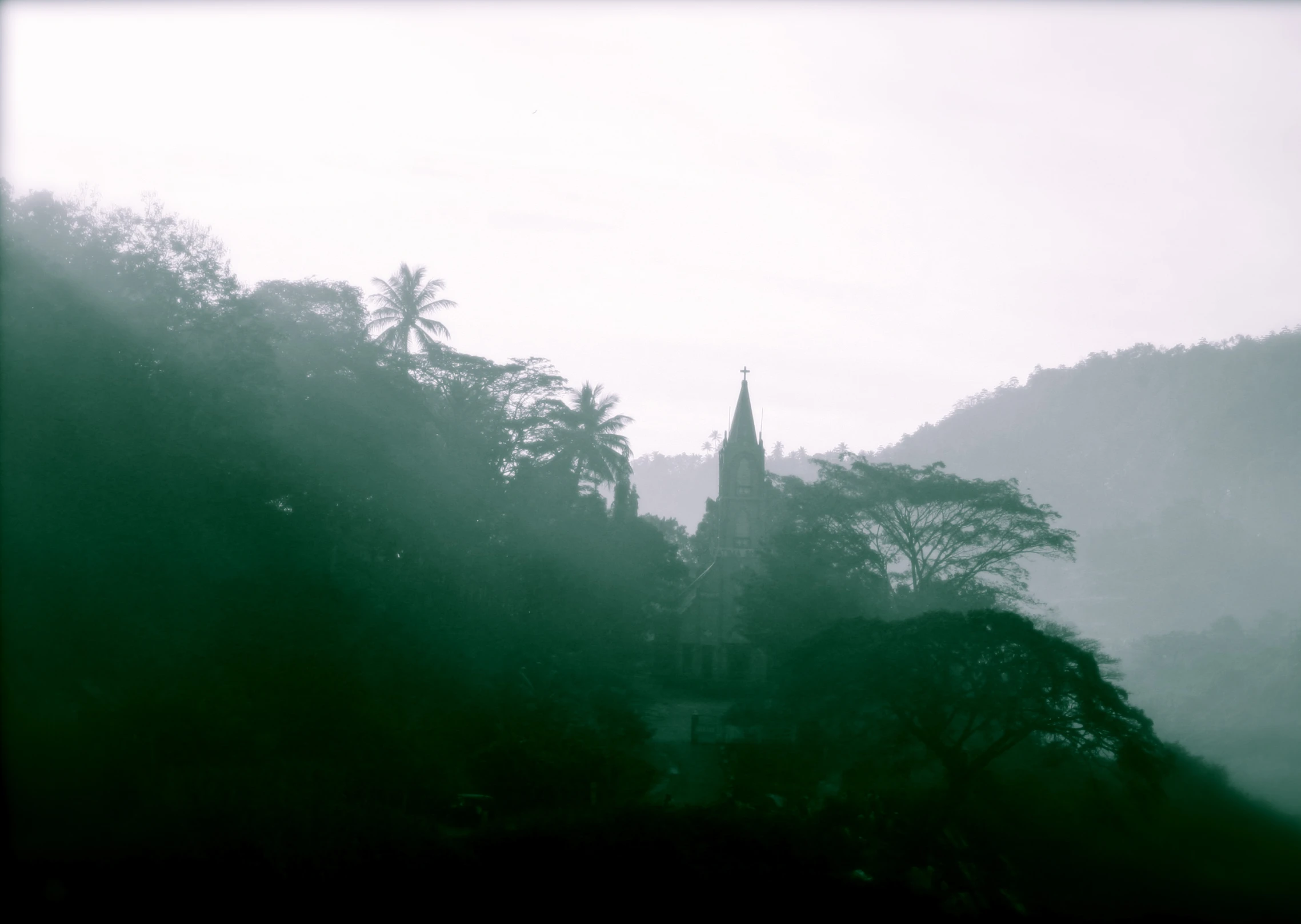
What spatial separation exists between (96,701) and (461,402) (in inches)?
953

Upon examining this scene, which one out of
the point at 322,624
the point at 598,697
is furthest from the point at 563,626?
the point at 322,624

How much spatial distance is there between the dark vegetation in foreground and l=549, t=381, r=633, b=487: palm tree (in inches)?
452

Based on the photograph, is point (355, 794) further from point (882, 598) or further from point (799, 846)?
point (882, 598)

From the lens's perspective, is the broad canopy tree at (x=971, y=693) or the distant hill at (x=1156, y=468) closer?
the broad canopy tree at (x=971, y=693)

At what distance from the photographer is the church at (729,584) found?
5216cm

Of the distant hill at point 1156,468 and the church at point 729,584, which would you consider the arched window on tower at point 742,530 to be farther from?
the distant hill at point 1156,468

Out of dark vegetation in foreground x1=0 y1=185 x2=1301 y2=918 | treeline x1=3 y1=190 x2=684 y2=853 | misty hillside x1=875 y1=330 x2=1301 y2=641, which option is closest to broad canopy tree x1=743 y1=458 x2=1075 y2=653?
dark vegetation in foreground x1=0 y1=185 x2=1301 y2=918

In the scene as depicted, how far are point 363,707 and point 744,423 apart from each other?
118 ft

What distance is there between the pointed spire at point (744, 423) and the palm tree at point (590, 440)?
24.5 ft

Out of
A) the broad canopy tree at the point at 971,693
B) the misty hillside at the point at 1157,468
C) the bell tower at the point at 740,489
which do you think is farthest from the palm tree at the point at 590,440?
the misty hillside at the point at 1157,468

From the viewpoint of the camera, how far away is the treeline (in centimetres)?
1628

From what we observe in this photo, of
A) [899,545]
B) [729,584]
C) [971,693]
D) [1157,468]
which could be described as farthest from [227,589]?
[1157,468]

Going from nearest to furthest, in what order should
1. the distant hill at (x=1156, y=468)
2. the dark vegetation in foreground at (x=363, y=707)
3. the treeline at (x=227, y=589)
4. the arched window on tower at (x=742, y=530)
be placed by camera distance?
the dark vegetation in foreground at (x=363, y=707)
the treeline at (x=227, y=589)
the arched window on tower at (x=742, y=530)
the distant hill at (x=1156, y=468)

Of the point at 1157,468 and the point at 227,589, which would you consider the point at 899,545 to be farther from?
the point at 1157,468
